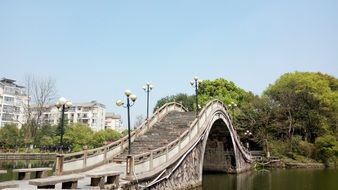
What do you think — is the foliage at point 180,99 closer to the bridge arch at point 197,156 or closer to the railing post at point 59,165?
the bridge arch at point 197,156

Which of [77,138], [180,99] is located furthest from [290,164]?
[77,138]

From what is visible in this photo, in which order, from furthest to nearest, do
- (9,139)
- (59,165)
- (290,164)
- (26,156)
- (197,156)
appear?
(9,139)
(26,156)
(290,164)
(197,156)
(59,165)

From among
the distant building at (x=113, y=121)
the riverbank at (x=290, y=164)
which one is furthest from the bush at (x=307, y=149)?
the distant building at (x=113, y=121)

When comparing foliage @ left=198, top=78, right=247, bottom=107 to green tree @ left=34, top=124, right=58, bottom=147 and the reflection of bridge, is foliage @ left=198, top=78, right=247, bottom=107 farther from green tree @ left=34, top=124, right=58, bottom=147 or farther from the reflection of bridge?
green tree @ left=34, top=124, right=58, bottom=147

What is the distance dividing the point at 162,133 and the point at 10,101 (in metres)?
64.6

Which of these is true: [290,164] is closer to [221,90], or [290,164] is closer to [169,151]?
[221,90]

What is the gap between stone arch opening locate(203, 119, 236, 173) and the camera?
31875 mm

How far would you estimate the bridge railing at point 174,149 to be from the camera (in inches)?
582

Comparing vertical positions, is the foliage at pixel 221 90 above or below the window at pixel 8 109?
above

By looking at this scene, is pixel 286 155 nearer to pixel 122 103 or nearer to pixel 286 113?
pixel 286 113

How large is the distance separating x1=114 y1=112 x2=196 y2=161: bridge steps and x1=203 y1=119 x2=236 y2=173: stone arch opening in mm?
7441

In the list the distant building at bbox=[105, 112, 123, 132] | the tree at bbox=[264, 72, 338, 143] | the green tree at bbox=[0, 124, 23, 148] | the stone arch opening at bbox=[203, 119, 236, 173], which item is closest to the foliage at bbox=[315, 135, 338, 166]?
the tree at bbox=[264, 72, 338, 143]

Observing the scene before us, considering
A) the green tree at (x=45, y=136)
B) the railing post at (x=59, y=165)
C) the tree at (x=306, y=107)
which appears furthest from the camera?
the green tree at (x=45, y=136)

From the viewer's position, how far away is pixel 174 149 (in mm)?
17906
